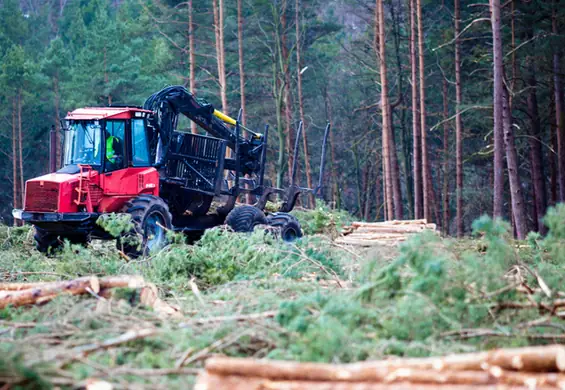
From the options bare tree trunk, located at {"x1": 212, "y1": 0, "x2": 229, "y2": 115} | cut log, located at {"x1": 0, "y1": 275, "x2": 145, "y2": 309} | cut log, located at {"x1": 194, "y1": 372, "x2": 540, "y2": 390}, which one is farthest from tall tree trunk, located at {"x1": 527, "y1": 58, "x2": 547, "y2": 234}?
cut log, located at {"x1": 194, "y1": 372, "x2": 540, "y2": 390}

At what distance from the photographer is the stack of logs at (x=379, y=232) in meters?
16.3

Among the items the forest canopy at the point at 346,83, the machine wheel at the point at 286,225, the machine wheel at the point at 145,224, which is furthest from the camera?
the forest canopy at the point at 346,83

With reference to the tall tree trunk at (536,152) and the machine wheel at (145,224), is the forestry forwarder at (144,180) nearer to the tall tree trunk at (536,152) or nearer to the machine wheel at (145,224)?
the machine wheel at (145,224)

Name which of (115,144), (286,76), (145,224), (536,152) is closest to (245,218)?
(145,224)

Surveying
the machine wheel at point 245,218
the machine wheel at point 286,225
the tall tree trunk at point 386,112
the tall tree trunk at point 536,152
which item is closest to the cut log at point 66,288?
the machine wheel at point 245,218

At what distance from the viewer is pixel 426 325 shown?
22.5 ft

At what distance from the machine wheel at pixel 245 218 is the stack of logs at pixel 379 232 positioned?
171 centimetres

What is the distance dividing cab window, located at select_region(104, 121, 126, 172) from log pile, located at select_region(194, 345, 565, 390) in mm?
9524

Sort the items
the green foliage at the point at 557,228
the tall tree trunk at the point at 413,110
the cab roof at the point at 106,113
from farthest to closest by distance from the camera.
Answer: the tall tree trunk at the point at 413,110
the cab roof at the point at 106,113
the green foliage at the point at 557,228

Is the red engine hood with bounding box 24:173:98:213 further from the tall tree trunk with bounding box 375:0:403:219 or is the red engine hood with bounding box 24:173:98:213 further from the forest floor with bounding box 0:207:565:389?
the tall tree trunk with bounding box 375:0:403:219

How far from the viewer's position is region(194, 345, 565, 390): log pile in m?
5.31

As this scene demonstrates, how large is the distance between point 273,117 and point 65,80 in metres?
10.9

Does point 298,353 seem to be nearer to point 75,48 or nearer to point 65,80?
point 65,80

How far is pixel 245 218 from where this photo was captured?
1605cm
